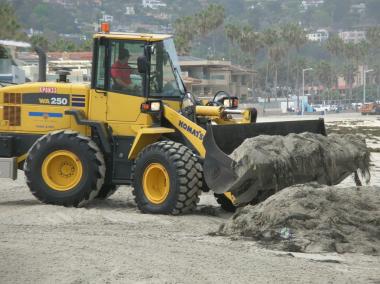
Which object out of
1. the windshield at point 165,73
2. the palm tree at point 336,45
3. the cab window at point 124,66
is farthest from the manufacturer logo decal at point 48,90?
the palm tree at point 336,45

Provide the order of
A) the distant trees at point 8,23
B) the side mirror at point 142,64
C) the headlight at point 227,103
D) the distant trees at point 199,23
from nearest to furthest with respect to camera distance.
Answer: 1. the side mirror at point 142,64
2. the headlight at point 227,103
3. the distant trees at point 8,23
4. the distant trees at point 199,23

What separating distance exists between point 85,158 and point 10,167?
65.6 inches

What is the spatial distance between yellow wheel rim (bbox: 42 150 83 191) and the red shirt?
4.74 feet

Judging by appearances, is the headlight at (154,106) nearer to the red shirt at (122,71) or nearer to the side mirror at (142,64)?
the side mirror at (142,64)

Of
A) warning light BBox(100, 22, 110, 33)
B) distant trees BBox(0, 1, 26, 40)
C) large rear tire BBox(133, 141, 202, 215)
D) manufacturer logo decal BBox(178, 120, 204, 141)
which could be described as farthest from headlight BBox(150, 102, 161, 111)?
distant trees BBox(0, 1, 26, 40)

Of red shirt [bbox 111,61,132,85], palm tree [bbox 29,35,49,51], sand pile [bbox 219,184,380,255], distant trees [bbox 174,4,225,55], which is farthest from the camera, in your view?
distant trees [bbox 174,4,225,55]

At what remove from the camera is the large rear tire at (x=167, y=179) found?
13.4 m

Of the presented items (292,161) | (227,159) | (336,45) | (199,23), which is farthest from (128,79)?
(336,45)

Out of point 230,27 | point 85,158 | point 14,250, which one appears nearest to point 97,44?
point 85,158

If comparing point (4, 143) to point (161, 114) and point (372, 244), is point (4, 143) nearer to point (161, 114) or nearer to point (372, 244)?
point (161, 114)

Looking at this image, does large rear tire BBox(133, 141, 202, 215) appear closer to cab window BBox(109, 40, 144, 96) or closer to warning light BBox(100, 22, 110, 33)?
cab window BBox(109, 40, 144, 96)

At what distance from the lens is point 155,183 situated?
1398 cm

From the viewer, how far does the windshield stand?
14625 mm

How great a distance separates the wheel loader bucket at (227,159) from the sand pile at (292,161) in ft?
0.05
